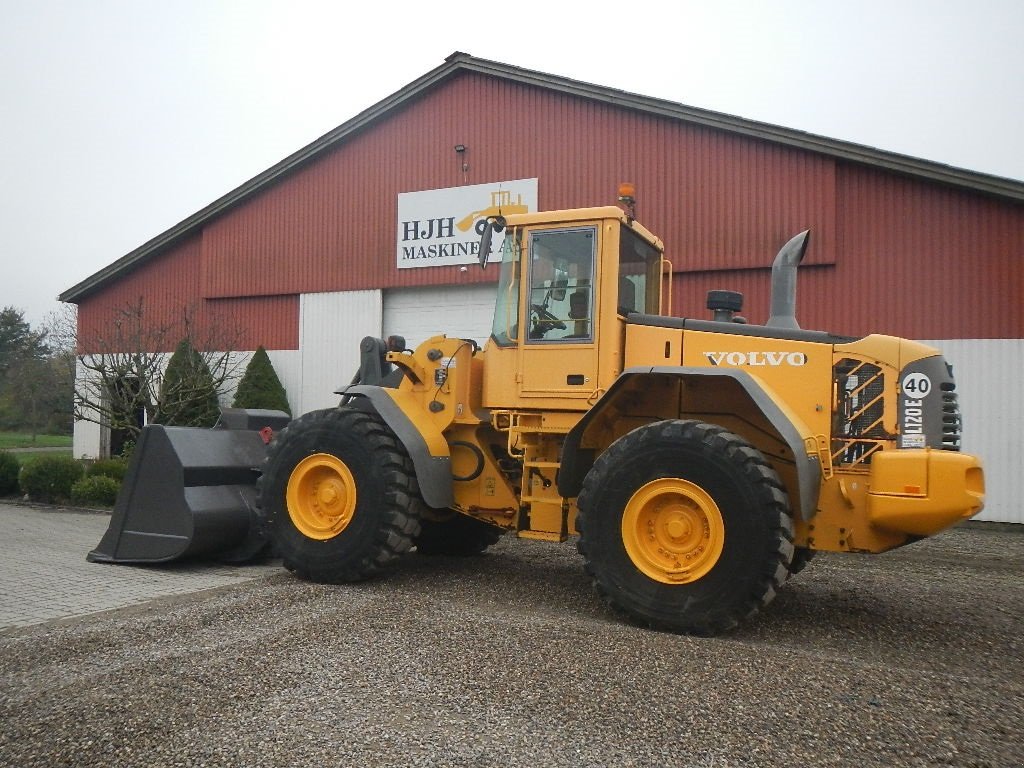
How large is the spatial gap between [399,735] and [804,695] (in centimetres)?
195

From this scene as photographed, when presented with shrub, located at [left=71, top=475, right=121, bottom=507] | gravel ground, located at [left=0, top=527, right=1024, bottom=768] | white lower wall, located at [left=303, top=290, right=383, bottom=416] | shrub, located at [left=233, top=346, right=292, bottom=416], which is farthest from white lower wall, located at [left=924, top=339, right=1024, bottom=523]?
shrub, located at [left=71, top=475, right=121, bottom=507]

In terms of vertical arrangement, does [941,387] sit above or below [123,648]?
above

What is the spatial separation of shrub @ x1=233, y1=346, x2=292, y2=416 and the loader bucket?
383 inches

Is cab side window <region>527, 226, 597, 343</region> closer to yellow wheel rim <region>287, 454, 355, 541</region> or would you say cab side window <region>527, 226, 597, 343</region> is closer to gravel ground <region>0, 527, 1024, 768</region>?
yellow wheel rim <region>287, 454, 355, 541</region>

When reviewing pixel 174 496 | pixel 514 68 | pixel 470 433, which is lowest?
pixel 174 496

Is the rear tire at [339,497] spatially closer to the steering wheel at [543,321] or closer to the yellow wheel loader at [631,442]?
the yellow wheel loader at [631,442]

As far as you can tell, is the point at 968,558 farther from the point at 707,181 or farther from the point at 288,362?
the point at 288,362

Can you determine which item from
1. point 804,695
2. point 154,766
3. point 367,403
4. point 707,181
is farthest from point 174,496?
point 707,181

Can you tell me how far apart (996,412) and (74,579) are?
40.2ft

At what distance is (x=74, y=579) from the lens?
732 cm

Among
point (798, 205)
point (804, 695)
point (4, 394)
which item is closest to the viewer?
point (804, 695)

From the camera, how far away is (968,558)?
32.3ft

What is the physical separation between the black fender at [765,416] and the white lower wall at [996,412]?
8.36 meters

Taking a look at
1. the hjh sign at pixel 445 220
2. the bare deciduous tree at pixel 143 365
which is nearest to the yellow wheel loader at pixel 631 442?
the hjh sign at pixel 445 220
